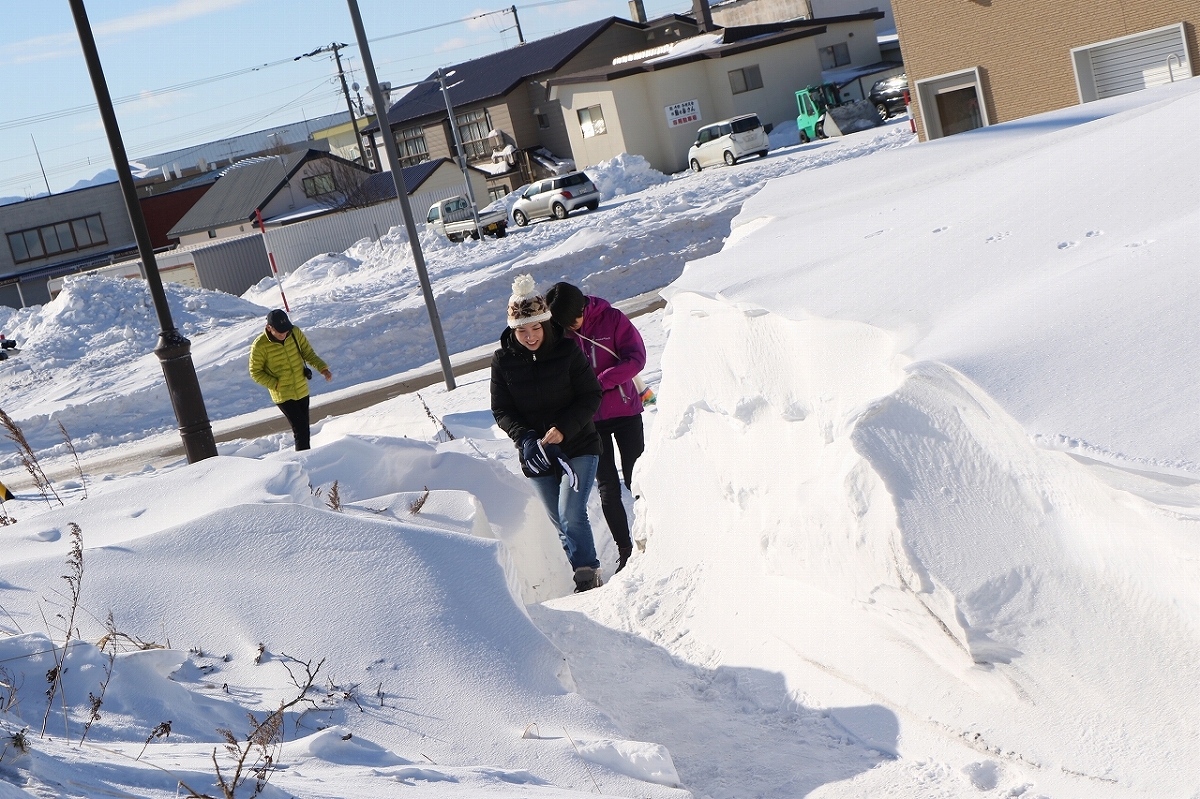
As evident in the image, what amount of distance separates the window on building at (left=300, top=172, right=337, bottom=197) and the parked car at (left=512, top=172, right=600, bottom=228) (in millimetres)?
14233

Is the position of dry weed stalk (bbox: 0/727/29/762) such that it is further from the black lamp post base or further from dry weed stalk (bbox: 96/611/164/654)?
the black lamp post base

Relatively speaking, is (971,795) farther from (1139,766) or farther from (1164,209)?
(1164,209)

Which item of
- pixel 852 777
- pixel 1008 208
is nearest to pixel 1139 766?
pixel 852 777

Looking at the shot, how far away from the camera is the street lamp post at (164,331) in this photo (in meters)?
8.07

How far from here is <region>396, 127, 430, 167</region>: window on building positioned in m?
49.5

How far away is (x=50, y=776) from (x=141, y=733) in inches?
22.9

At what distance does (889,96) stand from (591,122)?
35.7ft

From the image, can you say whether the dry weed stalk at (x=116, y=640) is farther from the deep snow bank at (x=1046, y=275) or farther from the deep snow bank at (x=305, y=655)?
the deep snow bank at (x=1046, y=275)

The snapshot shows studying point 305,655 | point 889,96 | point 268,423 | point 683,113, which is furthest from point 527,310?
point 683,113

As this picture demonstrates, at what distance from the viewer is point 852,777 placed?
328cm

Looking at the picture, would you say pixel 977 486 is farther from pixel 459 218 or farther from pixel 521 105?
pixel 521 105

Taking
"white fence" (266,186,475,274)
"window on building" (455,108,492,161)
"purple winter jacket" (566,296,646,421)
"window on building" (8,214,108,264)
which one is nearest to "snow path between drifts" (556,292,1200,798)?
"purple winter jacket" (566,296,646,421)

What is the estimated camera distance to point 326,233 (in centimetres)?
3697

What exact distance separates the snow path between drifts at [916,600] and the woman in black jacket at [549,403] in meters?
0.89
